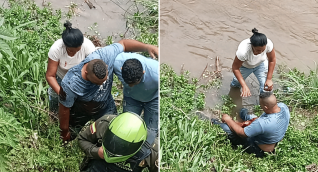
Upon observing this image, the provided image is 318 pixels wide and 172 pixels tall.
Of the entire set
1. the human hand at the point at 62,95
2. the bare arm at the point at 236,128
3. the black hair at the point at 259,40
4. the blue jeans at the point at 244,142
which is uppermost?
the black hair at the point at 259,40

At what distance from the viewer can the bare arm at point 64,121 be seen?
228cm

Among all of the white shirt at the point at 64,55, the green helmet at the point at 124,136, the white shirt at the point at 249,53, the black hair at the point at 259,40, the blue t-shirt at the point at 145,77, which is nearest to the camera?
the green helmet at the point at 124,136

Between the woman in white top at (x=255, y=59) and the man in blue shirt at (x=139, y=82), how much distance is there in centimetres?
106

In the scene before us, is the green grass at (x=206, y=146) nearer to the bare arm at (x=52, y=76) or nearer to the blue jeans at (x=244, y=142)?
the blue jeans at (x=244, y=142)

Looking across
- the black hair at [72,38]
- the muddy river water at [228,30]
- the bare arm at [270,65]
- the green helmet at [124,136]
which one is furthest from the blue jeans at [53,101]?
the bare arm at [270,65]

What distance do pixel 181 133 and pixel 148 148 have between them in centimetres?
94

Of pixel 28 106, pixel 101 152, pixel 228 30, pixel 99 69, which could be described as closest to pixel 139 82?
pixel 99 69

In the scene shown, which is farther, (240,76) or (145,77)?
(240,76)

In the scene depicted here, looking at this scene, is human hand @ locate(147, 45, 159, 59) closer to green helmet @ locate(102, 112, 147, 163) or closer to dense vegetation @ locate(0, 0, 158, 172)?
green helmet @ locate(102, 112, 147, 163)

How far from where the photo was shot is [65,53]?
7.72ft

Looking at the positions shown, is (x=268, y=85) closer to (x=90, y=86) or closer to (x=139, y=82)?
(x=139, y=82)

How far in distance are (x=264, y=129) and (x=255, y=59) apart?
2.22 feet

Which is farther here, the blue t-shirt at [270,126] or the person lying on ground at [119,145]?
the blue t-shirt at [270,126]

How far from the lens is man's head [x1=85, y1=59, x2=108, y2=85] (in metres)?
1.96
